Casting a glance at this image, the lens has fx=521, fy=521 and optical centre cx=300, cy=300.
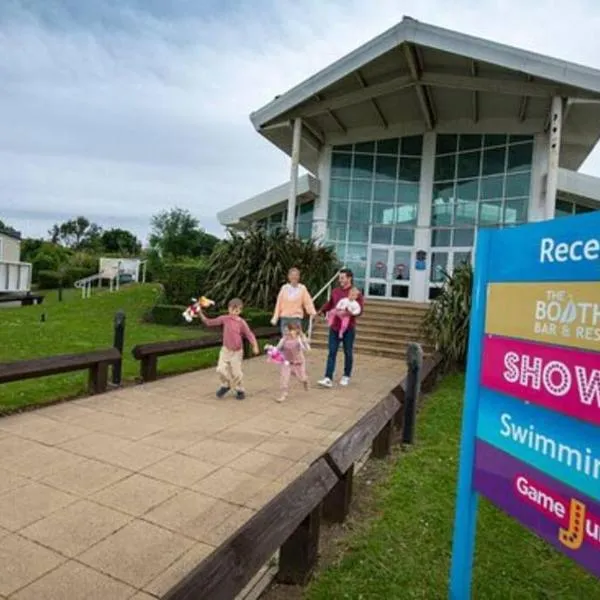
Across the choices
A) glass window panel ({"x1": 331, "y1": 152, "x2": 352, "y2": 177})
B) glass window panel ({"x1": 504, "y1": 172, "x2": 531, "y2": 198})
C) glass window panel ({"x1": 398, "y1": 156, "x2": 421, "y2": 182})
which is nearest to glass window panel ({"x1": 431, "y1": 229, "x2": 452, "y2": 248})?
glass window panel ({"x1": 398, "y1": 156, "x2": 421, "y2": 182})

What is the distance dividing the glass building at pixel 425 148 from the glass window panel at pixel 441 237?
0.05 metres

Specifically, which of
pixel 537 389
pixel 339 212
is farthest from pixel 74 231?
pixel 537 389

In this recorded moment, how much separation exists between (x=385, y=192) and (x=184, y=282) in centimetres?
815

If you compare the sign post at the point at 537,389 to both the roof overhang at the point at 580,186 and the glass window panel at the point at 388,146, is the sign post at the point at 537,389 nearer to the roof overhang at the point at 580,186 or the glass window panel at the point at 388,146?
the roof overhang at the point at 580,186

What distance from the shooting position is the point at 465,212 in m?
17.1

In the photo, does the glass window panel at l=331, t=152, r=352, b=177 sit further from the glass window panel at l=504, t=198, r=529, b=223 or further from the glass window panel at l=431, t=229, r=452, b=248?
the glass window panel at l=504, t=198, r=529, b=223

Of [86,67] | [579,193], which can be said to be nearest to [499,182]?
[579,193]

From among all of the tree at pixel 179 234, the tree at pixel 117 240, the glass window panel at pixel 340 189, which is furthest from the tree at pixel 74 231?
the glass window panel at pixel 340 189

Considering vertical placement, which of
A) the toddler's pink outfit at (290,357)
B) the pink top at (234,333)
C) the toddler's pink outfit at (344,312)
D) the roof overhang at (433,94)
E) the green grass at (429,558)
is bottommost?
the green grass at (429,558)

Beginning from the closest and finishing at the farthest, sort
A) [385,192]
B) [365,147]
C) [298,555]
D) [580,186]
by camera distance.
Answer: [298,555] → [580,186] → [385,192] → [365,147]

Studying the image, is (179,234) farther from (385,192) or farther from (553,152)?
(553,152)

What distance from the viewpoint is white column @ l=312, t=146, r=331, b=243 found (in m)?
18.6

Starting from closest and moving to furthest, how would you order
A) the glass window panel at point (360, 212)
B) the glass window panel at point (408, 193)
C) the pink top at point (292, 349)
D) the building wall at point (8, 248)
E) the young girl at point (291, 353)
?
the young girl at point (291, 353) < the pink top at point (292, 349) < the glass window panel at point (408, 193) < the glass window panel at point (360, 212) < the building wall at point (8, 248)

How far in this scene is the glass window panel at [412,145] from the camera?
59.4 ft
